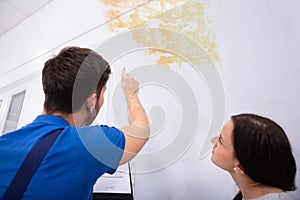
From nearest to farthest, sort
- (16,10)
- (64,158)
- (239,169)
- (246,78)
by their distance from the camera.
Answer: (64,158) < (239,169) < (246,78) < (16,10)

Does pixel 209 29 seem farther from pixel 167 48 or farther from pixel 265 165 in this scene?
pixel 265 165

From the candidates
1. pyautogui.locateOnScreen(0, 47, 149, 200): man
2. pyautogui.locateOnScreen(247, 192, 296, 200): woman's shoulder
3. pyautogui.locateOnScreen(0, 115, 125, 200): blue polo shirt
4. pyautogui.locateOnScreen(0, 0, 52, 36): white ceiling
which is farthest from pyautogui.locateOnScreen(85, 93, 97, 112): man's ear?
pyautogui.locateOnScreen(0, 0, 52, 36): white ceiling

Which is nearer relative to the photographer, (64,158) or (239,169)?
(64,158)

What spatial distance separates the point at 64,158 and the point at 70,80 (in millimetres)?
235

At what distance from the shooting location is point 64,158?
1.48ft

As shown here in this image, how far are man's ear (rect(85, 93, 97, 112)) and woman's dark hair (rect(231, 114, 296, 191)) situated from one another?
47cm

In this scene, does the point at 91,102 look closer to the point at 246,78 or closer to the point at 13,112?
the point at 246,78

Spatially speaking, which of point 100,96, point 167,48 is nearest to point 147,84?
point 167,48

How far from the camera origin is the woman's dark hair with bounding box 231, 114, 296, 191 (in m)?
0.52

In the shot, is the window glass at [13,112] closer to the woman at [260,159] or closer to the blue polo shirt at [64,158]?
the blue polo shirt at [64,158]

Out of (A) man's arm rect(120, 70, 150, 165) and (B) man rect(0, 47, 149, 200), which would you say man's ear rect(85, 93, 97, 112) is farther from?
(A) man's arm rect(120, 70, 150, 165)

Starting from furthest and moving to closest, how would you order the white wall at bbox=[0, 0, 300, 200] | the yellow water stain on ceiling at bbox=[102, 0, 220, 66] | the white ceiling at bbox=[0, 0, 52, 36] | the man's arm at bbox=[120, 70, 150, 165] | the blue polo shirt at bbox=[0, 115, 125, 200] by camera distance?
the white ceiling at bbox=[0, 0, 52, 36], the yellow water stain on ceiling at bbox=[102, 0, 220, 66], the white wall at bbox=[0, 0, 300, 200], the man's arm at bbox=[120, 70, 150, 165], the blue polo shirt at bbox=[0, 115, 125, 200]

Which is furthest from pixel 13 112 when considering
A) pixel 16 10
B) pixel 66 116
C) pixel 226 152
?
pixel 226 152

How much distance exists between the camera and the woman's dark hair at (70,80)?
569 mm
